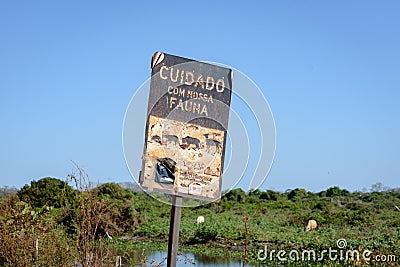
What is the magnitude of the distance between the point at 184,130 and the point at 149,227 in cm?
1347

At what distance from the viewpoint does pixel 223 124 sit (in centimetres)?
415

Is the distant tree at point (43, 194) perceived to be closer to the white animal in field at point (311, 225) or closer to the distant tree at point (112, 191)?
the distant tree at point (112, 191)

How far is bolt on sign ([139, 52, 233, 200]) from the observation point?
3.91 m

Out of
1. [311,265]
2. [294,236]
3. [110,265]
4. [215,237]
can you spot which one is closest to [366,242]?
[311,265]

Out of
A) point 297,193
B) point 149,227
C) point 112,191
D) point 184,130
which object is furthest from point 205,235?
point 297,193

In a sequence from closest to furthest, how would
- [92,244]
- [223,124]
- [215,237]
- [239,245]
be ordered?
[223,124]
[92,244]
[239,245]
[215,237]

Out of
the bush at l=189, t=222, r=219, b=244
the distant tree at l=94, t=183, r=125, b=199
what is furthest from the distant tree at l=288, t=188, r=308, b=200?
the bush at l=189, t=222, r=219, b=244

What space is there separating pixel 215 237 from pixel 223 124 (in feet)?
35.1

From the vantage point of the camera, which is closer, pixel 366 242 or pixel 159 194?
pixel 159 194

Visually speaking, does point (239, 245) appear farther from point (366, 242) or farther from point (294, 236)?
point (366, 242)

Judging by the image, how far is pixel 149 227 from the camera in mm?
17109

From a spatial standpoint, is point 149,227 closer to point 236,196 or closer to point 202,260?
point 202,260

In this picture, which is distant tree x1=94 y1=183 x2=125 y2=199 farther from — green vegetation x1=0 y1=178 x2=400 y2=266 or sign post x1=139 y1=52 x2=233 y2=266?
sign post x1=139 y1=52 x2=233 y2=266

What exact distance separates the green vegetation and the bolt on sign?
537 millimetres
